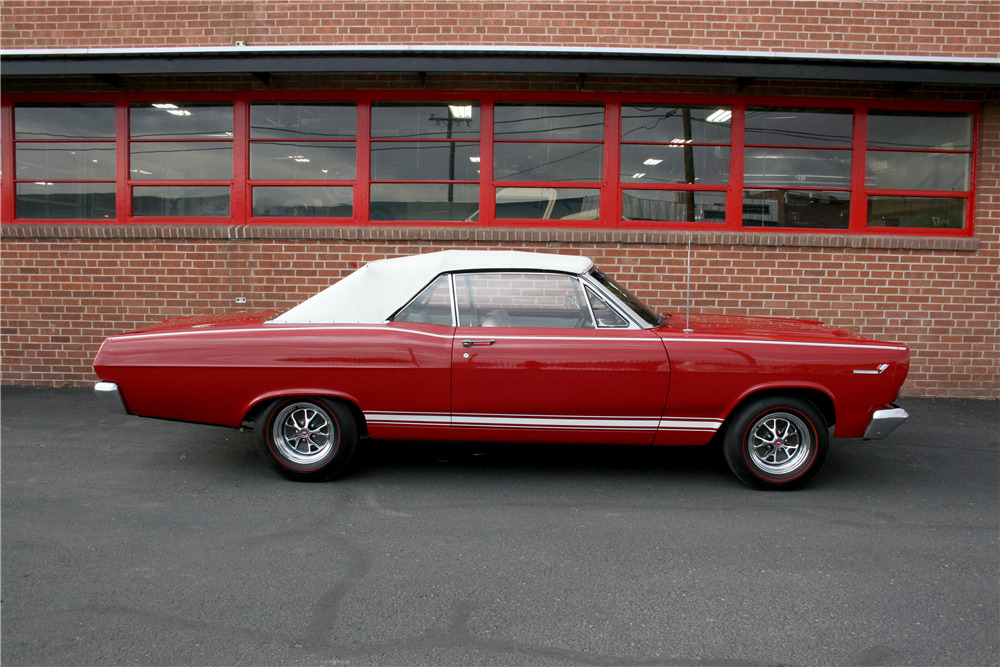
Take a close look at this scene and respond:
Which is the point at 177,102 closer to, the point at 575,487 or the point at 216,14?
the point at 216,14

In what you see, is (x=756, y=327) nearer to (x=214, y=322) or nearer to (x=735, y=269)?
(x=735, y=269)

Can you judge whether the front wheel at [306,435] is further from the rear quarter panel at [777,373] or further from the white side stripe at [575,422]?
the rear quarter panel at [777,373]

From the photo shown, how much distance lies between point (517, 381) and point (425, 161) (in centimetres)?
422

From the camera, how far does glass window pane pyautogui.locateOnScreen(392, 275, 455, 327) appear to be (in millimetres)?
4402

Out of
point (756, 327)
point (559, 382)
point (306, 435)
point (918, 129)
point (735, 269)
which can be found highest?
point (918, 129)

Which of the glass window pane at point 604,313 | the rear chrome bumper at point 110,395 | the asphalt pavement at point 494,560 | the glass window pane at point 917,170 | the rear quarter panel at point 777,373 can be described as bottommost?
the asphalt pavement at point 494,560

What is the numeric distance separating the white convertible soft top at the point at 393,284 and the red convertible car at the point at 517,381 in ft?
0.10

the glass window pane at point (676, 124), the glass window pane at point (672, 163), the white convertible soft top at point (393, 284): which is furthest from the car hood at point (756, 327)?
the glass window pane at point (676, 124)

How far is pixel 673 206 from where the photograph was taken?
762 centimetres

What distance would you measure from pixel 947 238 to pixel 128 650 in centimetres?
822

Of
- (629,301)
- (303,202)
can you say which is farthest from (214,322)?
(303,202)

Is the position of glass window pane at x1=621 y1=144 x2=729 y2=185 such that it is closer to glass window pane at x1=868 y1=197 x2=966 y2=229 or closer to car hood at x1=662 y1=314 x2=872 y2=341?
glass window pane at x1=868 y1=197 x2=966 y2=229

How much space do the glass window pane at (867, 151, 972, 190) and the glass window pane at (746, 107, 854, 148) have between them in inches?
17.3

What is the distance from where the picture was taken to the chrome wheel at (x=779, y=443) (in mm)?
4219
